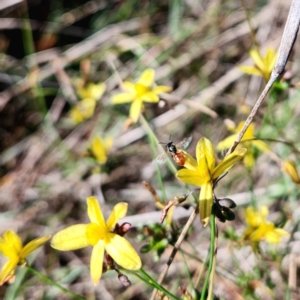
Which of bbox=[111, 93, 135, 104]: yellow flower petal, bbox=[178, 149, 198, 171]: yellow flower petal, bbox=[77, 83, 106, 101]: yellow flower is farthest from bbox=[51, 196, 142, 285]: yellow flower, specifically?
bbox=[77, 83, 106, 101]: yellow flower

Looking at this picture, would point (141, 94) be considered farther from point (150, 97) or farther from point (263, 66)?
point (263, 66)

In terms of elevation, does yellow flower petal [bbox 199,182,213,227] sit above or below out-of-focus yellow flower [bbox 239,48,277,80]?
above

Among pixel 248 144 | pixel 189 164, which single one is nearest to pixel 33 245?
pixel 189 164

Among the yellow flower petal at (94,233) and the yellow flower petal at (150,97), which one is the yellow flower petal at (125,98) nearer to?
the yellow flower petal at (150,97)

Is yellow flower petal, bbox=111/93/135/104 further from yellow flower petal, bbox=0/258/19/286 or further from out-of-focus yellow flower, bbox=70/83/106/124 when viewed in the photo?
out-of-focus yellow flower, bbox=70/83/106/124

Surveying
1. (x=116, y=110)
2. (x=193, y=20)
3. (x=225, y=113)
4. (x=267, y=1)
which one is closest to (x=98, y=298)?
(x=116, y=110)
